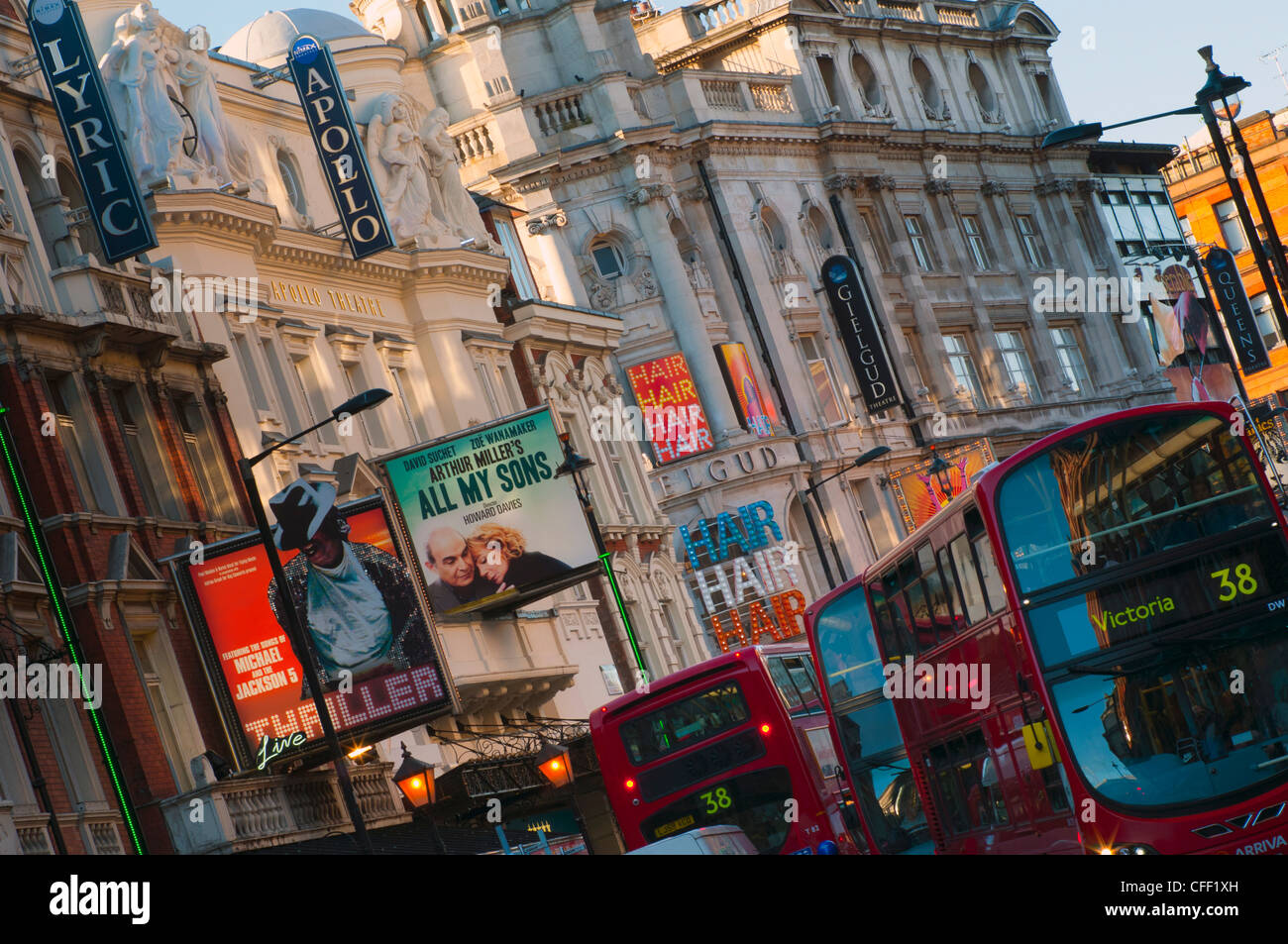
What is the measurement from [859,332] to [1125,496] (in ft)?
153

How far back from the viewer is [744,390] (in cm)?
6012

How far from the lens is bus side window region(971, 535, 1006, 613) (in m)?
18.0

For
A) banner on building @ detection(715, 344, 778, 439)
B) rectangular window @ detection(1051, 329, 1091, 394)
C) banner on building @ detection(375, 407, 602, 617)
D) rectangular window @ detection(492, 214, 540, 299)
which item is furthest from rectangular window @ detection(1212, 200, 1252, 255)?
banner on building @ detection(375, 407, 602, 617)

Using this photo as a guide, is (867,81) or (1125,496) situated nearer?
(1125,496)

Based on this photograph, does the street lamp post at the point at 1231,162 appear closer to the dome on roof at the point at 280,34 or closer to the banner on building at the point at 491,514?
the banner on building at the point at 491,514

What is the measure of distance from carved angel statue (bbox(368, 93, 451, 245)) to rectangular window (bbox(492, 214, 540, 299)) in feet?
27.1

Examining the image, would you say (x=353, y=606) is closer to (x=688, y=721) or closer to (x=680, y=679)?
(x=680, y=679)

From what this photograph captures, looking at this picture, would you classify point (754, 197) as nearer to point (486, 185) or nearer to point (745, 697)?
point (486, 185)

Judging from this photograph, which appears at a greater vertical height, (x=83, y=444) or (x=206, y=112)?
(x=206, y=112)

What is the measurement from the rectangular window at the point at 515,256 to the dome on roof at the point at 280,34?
800cm

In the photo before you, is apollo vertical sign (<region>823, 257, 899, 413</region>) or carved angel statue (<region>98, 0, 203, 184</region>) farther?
apollo vertical sign (<region>823, 257, 899, 413</region>)

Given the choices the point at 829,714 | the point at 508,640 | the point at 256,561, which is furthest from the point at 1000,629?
the point at 508,640

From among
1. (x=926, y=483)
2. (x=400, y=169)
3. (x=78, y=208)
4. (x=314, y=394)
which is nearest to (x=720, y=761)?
(x=78, y=208)

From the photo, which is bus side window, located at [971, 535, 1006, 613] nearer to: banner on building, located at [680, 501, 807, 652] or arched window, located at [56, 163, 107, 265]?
arched window, located at [56, 163, 107, 265]
